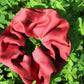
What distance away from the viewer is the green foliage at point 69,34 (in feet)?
4.34

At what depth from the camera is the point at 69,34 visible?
1.41 m

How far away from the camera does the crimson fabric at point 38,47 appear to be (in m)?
1.19

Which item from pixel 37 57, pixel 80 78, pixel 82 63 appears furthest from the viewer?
pixel 80 78

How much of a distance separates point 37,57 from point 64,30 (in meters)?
0.29

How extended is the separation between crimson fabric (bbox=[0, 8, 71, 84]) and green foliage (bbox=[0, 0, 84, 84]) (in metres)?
0.10

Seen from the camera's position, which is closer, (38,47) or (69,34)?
(38,47)

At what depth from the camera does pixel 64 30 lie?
124cm

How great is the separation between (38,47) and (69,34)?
34cm

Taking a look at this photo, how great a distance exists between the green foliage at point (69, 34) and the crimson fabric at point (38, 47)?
0.10 m

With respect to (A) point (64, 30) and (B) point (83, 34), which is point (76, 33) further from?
(A) point (64, 30)

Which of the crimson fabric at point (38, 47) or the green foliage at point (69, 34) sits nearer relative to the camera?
the crimson fabric at point (38, 47)

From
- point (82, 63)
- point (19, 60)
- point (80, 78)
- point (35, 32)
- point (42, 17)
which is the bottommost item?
point (80, 78)

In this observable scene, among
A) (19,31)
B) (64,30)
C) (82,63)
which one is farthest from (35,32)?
(82,63)

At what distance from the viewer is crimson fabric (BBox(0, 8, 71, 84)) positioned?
119 centimetres
